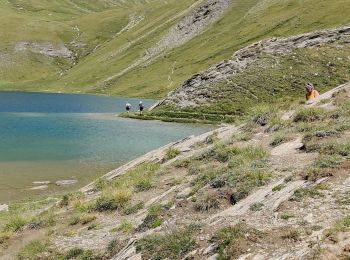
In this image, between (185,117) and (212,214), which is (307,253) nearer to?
(212,214)

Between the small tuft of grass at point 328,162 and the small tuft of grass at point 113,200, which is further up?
the small tuft of grass at point 328,162

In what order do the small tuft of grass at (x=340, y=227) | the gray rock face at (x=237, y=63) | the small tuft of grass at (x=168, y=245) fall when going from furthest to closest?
the gray rock face at (x=237, y=63), the small tuft of grass at (x=168, y=245), the small tuft of grass at (x=340, y=227)

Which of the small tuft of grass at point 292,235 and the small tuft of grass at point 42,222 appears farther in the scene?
the small tuft of grass at point 42,222

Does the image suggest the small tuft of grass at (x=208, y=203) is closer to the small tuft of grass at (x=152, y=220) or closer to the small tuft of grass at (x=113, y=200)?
the small tuft of grass at (x=152, y=220)

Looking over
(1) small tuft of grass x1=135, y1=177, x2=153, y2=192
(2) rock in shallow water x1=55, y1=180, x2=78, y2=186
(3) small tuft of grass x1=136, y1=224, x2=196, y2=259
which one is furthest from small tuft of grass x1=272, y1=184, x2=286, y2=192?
(2) rock in shallow water x1=55, y1=180, x2=78, y2=186

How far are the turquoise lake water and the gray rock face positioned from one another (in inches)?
442

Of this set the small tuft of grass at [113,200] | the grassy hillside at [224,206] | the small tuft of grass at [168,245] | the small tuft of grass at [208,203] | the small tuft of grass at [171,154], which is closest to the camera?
the grassy hillside at [224,206]

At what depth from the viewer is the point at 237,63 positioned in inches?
3241

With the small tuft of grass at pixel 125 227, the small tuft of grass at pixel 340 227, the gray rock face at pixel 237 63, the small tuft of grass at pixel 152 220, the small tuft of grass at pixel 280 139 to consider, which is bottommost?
the gray rock face at pixel 237 63

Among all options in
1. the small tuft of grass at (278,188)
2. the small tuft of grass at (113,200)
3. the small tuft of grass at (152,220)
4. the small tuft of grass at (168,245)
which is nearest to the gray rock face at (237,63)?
the small tuft of grass at (113,200)

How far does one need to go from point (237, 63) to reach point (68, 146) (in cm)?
4367

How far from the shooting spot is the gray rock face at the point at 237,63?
79.9 meters

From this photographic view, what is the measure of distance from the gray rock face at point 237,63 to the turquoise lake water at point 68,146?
1122 cm

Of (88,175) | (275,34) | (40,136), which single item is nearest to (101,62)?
(275,34)
